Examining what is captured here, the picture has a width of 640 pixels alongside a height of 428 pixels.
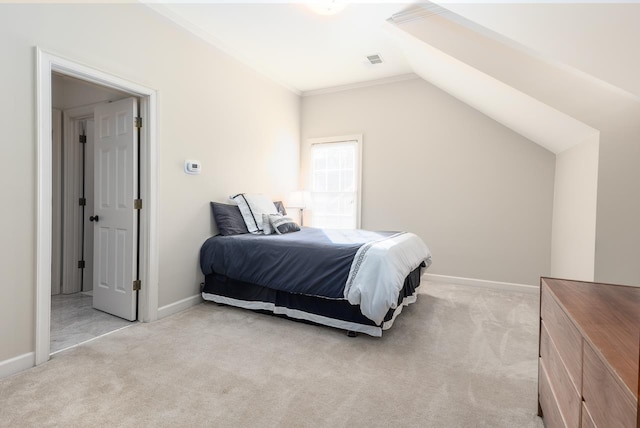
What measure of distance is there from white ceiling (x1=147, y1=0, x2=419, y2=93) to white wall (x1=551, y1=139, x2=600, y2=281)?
2.02m

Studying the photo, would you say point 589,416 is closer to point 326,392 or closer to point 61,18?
point 326,392

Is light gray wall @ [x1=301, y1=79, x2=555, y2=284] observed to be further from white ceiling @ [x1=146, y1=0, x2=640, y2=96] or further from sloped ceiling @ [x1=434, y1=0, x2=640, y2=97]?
sloped ceiling @ [x1=434, y1=0, x2=640, y2=97]

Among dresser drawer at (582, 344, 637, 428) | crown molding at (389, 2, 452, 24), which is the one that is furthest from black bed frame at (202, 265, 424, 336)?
crown molding at (389, 2, 452, 24)

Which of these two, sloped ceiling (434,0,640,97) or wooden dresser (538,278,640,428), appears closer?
wooden dresser (538,278,640,428)

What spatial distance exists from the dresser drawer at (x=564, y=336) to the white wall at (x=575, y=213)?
1382 mm

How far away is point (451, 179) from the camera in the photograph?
430 centimetres

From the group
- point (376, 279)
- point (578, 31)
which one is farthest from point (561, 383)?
point (578, 31)

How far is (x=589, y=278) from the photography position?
249 cm

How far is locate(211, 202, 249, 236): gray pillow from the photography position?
11.4 ft

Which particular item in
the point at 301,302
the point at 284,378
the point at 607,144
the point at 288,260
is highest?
the point at 607,144

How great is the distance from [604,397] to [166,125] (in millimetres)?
3345

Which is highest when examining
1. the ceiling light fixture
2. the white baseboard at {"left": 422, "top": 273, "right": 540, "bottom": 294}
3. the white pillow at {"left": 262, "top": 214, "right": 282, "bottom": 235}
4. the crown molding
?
the ceiling light fixture

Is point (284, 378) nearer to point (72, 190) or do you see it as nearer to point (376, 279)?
point (376, 279)

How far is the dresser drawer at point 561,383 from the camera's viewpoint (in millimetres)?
1044
